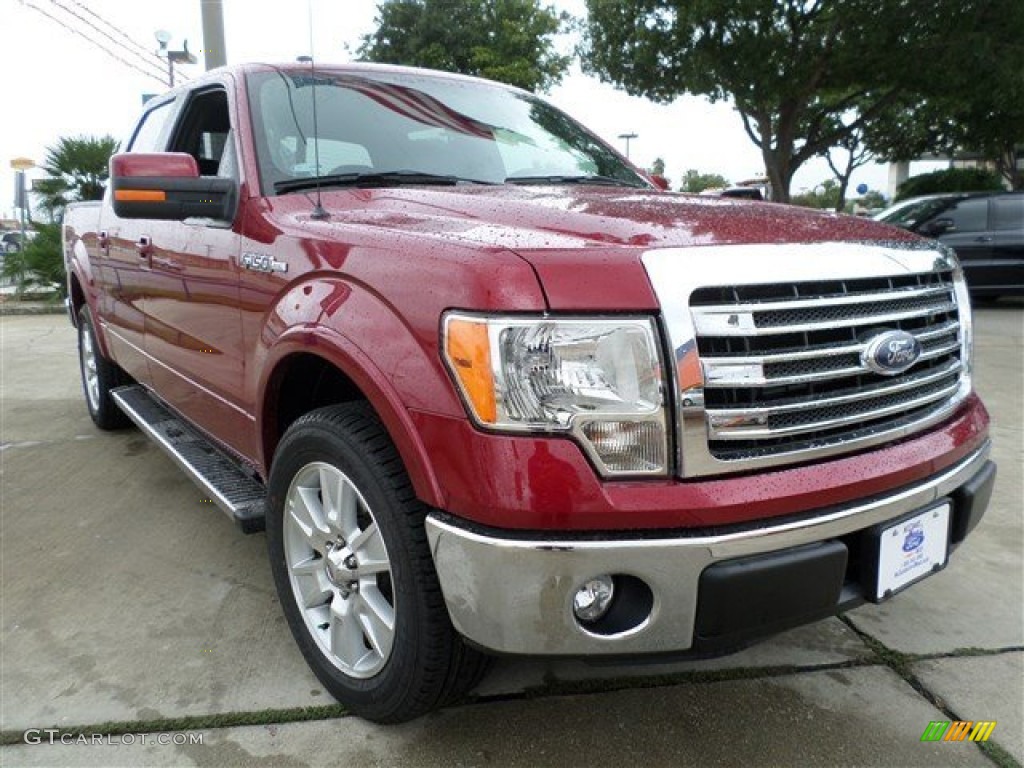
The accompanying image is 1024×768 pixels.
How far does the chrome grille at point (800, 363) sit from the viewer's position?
1.60 meters

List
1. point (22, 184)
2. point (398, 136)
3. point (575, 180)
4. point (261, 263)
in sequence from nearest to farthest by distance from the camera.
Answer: point (261, 263), point (398, 136), point (575, 180), point (22, 184)

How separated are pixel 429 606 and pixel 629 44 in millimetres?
14242

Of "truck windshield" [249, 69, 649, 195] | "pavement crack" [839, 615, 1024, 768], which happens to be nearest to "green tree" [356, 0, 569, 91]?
"truck windshield" [249, 69, 649, 195]

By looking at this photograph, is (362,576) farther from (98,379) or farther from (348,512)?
(98,379)

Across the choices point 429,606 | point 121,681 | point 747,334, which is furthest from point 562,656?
point 121,681

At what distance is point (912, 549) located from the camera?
6.27 ft

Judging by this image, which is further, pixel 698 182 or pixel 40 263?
pixel 698 182

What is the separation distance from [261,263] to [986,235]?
33.8 feet

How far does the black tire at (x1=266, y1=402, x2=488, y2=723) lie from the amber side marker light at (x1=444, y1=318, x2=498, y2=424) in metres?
0.32

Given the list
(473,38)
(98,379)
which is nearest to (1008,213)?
(98,379)

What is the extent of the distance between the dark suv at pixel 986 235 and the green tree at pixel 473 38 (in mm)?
14890

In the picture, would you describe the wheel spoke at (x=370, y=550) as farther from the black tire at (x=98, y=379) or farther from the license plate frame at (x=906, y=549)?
the black tire at (x=98, y=379)

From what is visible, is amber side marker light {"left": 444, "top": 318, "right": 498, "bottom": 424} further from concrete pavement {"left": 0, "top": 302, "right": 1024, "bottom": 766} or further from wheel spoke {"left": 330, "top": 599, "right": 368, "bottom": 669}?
wheel spoke {"left": 330, "top": 599, "right": 368, "bottom": 669}

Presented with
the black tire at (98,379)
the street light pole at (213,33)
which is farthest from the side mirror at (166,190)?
the street light pole at (213,33)
